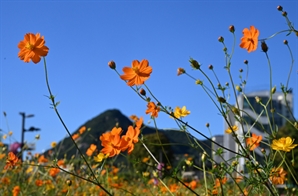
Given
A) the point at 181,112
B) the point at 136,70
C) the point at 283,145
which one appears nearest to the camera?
the point at 136,70

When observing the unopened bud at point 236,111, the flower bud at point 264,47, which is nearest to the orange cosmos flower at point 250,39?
the flower bud at point 264,47

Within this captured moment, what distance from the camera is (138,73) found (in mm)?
1308

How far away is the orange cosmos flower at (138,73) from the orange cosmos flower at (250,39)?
364mm

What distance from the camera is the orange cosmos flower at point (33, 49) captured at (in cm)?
134

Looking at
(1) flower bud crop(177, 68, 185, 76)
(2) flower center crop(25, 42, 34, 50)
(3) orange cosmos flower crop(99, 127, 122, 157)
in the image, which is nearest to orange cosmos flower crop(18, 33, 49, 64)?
(2) flower center crop(25, 42, 34, 50)

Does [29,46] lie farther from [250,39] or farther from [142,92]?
[250,39]

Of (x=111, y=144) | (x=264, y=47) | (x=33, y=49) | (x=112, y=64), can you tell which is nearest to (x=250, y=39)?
(x=264, y=47)

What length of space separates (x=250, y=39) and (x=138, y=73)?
0.41 metres

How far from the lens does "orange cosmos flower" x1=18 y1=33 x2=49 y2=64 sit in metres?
1.34

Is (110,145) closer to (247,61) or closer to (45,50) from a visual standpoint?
(45,50)

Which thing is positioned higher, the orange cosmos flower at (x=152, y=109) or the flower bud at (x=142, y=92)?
the flower bud at (x=142, y=92)

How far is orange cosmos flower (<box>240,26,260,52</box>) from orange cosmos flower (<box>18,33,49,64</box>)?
24.0 inches

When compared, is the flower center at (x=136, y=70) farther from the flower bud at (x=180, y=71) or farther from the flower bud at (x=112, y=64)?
the flower bud at (x=180, y=71)

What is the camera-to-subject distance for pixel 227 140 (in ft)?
90.0
